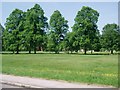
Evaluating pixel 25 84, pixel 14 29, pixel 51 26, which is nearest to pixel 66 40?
pixel 51 26

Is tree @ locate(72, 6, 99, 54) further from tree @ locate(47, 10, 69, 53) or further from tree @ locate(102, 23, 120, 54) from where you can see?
tree @ locate(102, 23, 120, 54)

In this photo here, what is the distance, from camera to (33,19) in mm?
85375

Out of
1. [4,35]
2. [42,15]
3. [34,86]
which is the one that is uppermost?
[42,15]

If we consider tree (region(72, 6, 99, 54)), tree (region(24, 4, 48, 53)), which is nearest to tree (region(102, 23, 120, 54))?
tree (region(72, 6, 99, 54))

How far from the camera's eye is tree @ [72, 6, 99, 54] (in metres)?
79.2

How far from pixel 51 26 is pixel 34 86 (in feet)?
237

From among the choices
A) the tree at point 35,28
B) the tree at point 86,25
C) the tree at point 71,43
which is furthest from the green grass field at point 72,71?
the tree at point 35,28

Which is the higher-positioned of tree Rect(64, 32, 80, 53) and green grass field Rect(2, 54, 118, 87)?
tree Rect(64, 32, 80, 53)

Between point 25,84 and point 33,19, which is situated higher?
point 33,19

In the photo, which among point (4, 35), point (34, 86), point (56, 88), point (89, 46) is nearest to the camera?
point (56, 88)

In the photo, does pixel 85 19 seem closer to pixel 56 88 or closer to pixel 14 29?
pixel 14 29

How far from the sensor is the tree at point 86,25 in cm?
7925

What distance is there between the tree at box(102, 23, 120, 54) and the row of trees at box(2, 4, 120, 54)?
2809mm

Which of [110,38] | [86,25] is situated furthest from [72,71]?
[110,38]
